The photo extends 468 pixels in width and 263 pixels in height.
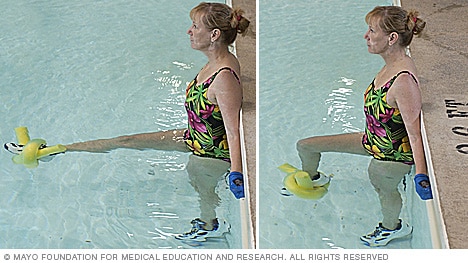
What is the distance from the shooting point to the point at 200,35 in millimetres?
2232

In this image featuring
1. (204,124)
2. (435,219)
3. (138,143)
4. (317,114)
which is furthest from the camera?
(317,114)

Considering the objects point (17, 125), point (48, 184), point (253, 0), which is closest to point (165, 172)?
point (48, 184)

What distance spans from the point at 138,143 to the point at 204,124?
35 cm

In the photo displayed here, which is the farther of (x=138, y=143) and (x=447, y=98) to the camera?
(x=447, y=98)

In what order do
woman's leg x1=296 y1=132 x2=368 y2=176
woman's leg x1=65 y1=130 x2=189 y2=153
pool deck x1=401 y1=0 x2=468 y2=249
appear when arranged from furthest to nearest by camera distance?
woman's leg x1=65 y1=130 x2=189 y2=153 < woman's leg x1=296 y1=132 x2=368 y2=176 < pool deck x1=401 y1=0 x2=468 y2=249

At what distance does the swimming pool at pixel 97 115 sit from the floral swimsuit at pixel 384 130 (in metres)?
0.56

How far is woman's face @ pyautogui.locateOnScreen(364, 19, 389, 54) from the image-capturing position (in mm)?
2158

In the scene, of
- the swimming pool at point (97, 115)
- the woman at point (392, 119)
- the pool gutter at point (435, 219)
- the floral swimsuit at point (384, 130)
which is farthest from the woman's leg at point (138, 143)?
the pool gutter at point (435, 219)

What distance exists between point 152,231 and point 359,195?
752 millimetres

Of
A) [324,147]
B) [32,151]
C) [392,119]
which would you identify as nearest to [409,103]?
[392,119]

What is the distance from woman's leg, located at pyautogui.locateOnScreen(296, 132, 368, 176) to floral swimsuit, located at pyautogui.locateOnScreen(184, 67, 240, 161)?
31 centimetres

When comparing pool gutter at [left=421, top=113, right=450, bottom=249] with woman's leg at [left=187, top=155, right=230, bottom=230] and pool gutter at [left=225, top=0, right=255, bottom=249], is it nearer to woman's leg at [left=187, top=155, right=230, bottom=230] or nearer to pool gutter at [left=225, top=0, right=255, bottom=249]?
pool gutter at [left=225, top=0, right=255, bottom=249]

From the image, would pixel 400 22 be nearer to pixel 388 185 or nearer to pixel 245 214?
pixel 388 185

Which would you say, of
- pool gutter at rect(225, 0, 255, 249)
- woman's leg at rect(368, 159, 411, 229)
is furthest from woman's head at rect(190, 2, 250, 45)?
woman's leg at rect(368, 159, 411, 229)
